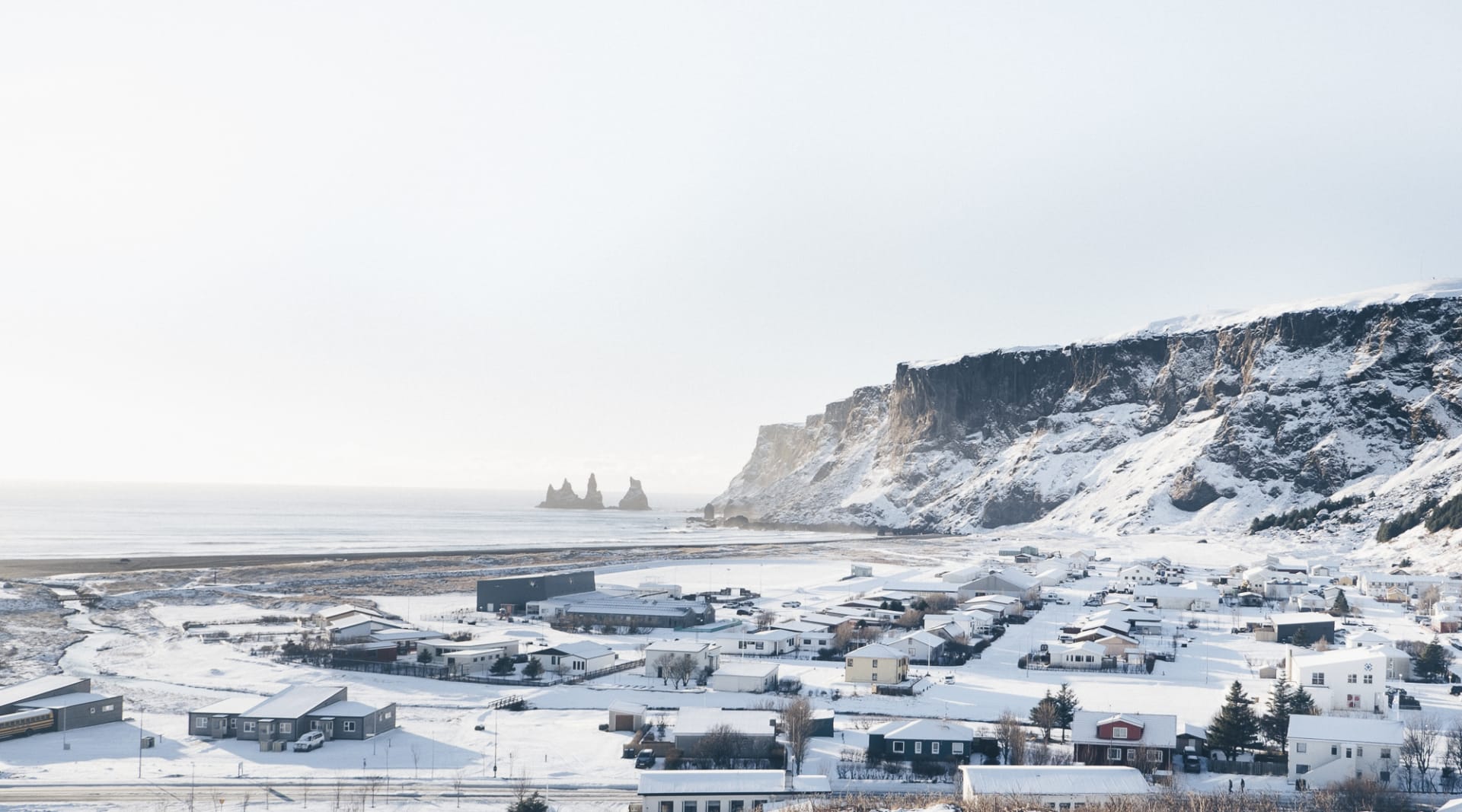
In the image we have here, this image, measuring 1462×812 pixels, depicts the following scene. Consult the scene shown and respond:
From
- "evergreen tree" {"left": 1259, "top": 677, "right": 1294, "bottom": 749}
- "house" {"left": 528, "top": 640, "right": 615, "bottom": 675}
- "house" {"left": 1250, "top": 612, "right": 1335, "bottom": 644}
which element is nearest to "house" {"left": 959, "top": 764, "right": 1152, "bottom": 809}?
"evergreen tree" {"left": 1259, "top": 677, "right": 1294, "bottom": 749}

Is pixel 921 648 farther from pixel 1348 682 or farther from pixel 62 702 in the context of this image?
pixel 62 702

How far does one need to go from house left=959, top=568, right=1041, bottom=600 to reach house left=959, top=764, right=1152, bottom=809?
163ft

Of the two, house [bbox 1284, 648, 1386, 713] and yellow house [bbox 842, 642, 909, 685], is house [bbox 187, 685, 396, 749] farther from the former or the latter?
house [bbox 1284, 648, 1386, 713]

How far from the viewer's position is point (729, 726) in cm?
3716

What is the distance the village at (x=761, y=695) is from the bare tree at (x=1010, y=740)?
5.1 inches

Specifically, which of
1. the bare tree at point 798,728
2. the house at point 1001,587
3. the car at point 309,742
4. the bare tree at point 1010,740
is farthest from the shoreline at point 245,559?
the bare tree at point 1010,740

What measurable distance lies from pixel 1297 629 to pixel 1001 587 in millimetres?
24159

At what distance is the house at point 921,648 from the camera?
184 ft

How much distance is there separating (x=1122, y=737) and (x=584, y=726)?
58.8ft

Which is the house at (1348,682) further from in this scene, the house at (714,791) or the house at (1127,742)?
the house at (714,791)

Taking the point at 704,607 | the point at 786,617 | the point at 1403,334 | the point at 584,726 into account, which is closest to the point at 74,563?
the point at 704,607

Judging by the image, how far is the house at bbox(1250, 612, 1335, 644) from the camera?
62312 millimetres

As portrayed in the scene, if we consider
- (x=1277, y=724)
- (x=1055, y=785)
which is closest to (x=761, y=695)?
(x=1055, y=785)

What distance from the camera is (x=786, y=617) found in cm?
6950
